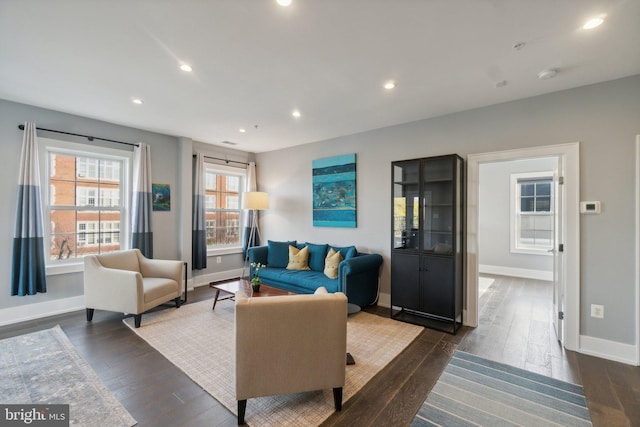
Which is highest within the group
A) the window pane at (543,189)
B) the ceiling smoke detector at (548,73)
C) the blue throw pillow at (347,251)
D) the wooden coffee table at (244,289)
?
the ceiling smoke detector at (548,73)

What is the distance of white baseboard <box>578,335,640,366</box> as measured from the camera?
2.62 metres

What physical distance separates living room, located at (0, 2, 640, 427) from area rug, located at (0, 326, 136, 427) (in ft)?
4.08

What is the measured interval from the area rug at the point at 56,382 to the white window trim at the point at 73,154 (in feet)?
3.74

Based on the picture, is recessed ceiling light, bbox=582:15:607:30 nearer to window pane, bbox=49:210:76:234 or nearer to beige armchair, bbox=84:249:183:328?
beige armchair, bbox=84:249:183:328

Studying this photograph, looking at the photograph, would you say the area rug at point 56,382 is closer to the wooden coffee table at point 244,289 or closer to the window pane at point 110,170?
the wooden coffee table at point 244,289

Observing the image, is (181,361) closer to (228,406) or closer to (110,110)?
(228,406)

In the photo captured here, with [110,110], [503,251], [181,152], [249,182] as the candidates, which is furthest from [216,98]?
[503,251]

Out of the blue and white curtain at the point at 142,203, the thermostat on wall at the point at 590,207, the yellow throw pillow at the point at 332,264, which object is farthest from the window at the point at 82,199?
the thermostat on wall at the point at 590,207

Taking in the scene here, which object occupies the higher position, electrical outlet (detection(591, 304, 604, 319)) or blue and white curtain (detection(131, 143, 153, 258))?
blue and white curtain (detection(131, 143, 153, 258))

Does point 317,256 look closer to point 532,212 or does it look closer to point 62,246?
point 62,246

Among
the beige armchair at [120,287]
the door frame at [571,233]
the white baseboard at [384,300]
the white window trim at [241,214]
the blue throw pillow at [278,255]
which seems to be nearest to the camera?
the door frame at [571,233]

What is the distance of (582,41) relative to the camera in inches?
84.2

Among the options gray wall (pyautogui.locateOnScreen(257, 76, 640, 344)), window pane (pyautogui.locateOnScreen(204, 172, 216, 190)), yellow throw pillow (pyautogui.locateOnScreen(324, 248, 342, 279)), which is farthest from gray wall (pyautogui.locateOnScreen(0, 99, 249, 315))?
gray wall (pyautogui.locateOnScreen(257, 76, 640, 344))

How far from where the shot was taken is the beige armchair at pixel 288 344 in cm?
176
